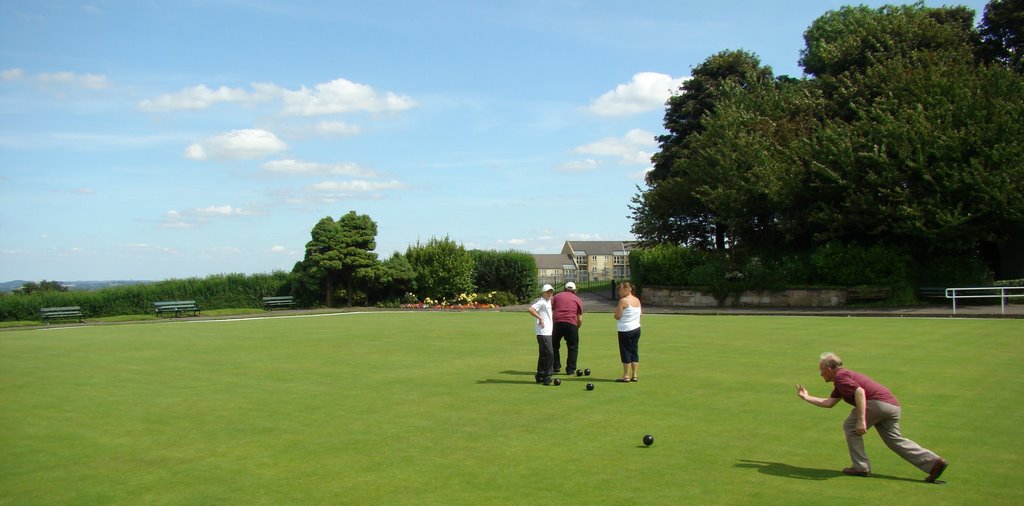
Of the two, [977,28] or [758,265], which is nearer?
[758,265]

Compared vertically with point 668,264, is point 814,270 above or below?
below

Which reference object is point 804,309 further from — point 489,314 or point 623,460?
point 623,460

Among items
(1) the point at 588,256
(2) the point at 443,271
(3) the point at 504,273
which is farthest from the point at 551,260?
(2) the point at 443,271

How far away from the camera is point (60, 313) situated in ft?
112

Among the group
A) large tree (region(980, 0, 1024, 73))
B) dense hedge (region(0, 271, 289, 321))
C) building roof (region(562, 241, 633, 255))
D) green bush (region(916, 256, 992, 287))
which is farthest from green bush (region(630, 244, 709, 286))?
building roof (region(562, 241, 633, 255))

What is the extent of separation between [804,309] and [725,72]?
62.0 feet

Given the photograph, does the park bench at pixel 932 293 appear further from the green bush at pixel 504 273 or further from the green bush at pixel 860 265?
the green bush at pixel 504 273

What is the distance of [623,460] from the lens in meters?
7.54

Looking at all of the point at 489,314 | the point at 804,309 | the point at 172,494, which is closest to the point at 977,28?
the point at 804,309

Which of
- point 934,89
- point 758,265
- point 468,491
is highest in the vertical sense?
point 934,89

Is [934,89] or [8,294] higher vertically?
[934,89]

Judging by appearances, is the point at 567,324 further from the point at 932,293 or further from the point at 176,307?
the point at 176,307

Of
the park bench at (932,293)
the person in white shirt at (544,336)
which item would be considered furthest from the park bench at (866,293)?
the person in white shirt at (544,336)

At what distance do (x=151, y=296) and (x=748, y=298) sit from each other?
29.5m
